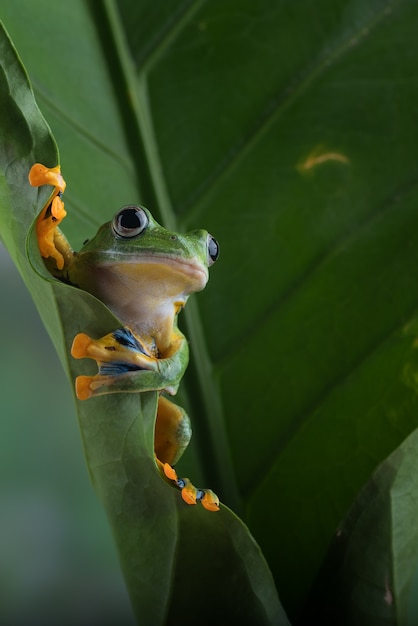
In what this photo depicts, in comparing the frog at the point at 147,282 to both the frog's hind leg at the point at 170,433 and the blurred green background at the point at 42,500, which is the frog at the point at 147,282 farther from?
the blurred green background at the point at 42,500

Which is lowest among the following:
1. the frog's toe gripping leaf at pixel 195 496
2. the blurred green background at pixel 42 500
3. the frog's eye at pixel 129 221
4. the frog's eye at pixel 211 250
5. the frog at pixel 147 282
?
the blurred green background at pixel 42 500

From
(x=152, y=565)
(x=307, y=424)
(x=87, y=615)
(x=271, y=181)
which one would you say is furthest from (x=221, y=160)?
(x=87, y=615)

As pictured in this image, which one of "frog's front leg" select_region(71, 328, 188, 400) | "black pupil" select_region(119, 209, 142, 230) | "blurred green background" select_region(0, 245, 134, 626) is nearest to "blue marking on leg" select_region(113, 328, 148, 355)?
"frog's front leg" select_region(71, 328, 188, 400)

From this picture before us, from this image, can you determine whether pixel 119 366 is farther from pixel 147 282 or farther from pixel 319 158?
pixel 319 158

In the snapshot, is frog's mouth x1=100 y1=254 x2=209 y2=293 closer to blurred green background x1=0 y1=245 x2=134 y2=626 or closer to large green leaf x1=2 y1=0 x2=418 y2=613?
large green leaf x1=2 y1=0 x2=418 y2=613

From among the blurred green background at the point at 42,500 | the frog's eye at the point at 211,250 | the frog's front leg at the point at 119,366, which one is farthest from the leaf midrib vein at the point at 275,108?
the blurred green background at the point at 42,500

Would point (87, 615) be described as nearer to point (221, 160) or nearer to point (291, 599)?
point (291, 599)

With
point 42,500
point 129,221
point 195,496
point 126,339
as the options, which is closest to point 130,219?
point 129,221
